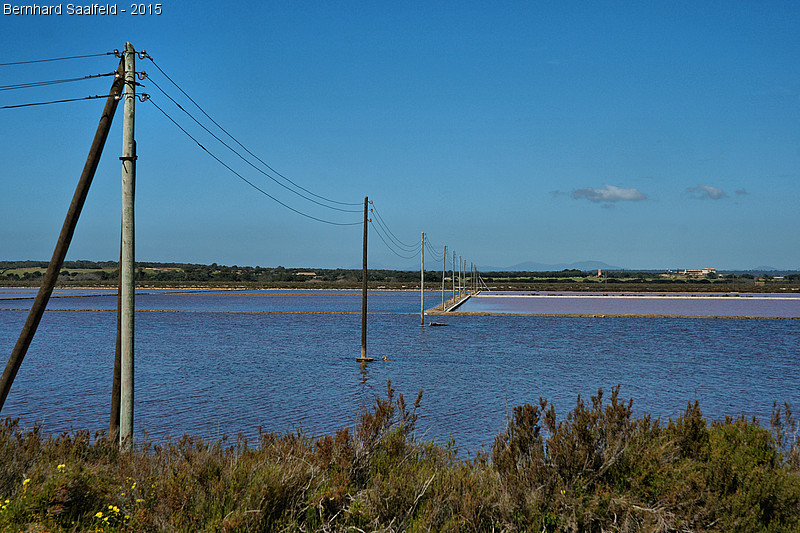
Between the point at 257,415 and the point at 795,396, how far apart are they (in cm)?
1674

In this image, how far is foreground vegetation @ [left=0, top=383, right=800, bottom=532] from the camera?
6.42 metres

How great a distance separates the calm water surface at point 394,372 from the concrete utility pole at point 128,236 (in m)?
4.57

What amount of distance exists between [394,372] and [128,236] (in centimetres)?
1744

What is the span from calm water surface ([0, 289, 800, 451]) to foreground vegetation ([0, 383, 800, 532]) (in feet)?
20.6

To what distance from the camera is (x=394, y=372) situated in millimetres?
27469

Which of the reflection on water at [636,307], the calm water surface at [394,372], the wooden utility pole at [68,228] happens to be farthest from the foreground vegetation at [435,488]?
the reflection on water at [636,307]

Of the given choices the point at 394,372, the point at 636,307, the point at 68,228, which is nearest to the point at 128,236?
the point at 68,228

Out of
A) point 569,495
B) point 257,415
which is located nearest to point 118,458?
point 569,495

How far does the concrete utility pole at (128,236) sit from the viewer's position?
11117 millimetres

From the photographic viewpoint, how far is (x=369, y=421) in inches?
313

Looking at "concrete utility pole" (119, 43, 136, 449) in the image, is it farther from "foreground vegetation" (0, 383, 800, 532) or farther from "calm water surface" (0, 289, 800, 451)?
"calm water surface" (0, 289, 800, 451)

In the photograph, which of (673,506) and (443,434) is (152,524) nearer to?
(673,506)

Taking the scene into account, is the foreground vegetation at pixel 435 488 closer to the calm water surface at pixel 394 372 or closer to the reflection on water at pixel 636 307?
the calm water surface at pixel 394 372

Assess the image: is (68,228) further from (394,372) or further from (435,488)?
(394,372)
